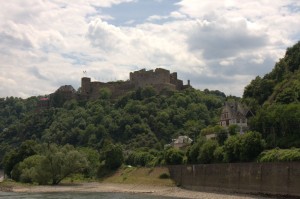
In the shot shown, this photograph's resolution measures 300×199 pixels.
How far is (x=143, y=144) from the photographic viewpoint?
112688 millimetres

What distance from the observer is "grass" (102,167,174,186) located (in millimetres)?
71438

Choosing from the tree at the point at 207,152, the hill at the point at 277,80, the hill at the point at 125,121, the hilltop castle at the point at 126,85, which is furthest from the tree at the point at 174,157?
the hilltop castle at the point at 126,85

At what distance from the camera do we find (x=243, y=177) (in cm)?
5272

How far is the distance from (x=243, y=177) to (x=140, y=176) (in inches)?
1055

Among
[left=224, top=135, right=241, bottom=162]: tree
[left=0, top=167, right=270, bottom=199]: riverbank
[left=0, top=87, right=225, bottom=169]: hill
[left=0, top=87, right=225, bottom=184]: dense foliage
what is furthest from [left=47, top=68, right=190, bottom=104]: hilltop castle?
[left=224, top=135, right=241, bottom=162]: tree

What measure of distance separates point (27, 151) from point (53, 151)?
15314 mm

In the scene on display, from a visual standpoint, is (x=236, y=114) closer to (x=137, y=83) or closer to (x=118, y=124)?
(x=118, y=124)

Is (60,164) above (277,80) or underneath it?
underneath

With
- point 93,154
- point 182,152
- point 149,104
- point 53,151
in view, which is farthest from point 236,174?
point 149,104

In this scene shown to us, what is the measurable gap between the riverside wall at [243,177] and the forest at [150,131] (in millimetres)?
1262

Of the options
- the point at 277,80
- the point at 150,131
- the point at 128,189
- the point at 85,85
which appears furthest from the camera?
the point at 85,85

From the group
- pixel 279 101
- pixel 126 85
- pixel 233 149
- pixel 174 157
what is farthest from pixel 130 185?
pixel 126 85

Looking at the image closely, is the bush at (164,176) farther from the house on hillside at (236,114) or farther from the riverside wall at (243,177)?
the house on hillside at (236,114)

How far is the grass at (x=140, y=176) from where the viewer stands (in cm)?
7144
